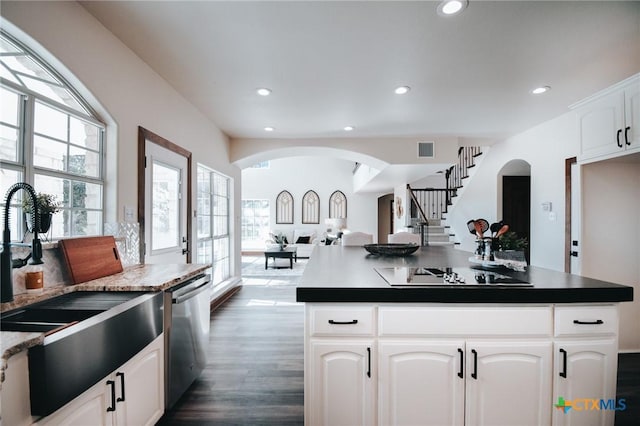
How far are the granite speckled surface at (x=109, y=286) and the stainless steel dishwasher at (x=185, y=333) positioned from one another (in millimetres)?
86

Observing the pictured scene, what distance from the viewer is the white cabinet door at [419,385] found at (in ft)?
4.47

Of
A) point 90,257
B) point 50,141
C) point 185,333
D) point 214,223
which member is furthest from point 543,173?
point 50,141

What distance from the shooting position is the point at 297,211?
10867 mm

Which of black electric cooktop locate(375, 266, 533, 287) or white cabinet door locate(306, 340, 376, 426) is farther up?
black electric cooktop locate(375, 266, 533, 287)

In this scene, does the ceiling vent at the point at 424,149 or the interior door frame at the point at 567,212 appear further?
the ceiling vent at the point at 424,149

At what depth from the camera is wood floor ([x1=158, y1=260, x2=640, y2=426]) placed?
1.89 metres

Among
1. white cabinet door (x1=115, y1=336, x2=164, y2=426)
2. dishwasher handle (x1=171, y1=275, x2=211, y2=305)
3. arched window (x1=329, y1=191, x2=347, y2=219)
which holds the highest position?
arched window (x1=329, y1=191, x2=347, y2=219)

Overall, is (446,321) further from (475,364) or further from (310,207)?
(310,207)

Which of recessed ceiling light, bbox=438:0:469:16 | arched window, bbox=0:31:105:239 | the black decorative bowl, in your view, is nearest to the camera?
arched window, bbox=0:31:105:239

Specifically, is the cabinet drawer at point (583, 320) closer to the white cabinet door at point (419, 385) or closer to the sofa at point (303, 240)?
the white cabinet door at point (419, 385)

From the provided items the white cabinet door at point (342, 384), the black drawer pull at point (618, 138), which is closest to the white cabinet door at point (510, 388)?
the white cabinet door at point (342, 384)

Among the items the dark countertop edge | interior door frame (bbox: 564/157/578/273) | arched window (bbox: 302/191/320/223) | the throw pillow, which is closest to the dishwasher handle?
the dark countertop edge

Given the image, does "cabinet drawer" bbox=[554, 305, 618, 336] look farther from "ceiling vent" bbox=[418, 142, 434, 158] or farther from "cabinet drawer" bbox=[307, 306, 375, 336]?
"ceiling vent" bbox=[418, 142, 434, 158]

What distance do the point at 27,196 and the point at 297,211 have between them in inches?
371
